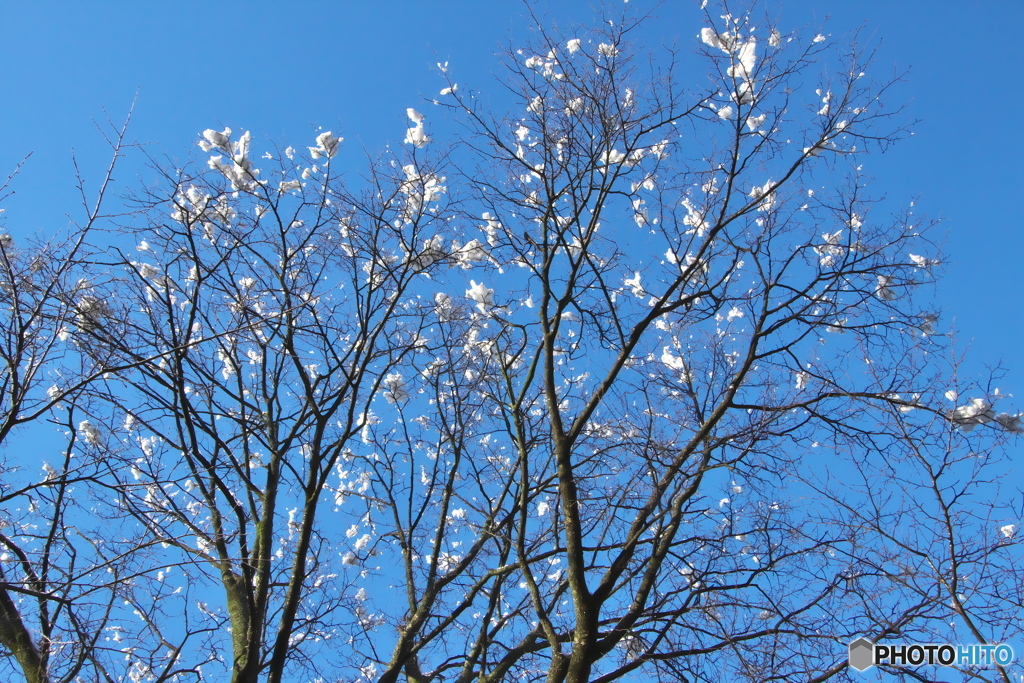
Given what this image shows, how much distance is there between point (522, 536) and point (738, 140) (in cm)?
311

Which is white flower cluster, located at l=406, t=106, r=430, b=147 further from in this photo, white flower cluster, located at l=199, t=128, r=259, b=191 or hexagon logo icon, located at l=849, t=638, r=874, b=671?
hexagon logo icon, located at l=849, t=638, r=874, b=671

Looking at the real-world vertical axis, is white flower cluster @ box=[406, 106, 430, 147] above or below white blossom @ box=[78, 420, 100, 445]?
above

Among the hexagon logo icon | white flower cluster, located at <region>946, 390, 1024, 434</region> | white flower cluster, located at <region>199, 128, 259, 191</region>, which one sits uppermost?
white flower cluster, located at <region>199, 128, 259, 191</region>

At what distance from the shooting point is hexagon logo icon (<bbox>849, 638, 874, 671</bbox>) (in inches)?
175

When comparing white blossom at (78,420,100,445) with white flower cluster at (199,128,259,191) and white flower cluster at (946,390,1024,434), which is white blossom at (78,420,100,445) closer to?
white flower cluster at (199,128,259,191)

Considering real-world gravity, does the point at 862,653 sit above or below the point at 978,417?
below

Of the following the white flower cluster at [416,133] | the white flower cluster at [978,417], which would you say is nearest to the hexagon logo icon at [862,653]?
the white flower cluster at [978,417]

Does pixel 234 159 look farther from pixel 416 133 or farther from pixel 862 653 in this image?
pixel 862 653

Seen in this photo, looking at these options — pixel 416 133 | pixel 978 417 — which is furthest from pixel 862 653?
pixel 416 133

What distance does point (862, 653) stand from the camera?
448 cm

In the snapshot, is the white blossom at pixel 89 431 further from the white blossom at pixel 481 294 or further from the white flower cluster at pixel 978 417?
the white flower cluster at pixel 978 417

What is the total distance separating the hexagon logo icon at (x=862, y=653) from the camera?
14.5 feet

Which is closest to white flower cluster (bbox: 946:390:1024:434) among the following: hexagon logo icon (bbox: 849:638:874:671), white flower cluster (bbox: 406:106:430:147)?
hexagon logo icon (bbox: 849:638:874:671)

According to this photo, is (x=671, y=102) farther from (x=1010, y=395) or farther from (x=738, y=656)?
(x=738, y=656)
